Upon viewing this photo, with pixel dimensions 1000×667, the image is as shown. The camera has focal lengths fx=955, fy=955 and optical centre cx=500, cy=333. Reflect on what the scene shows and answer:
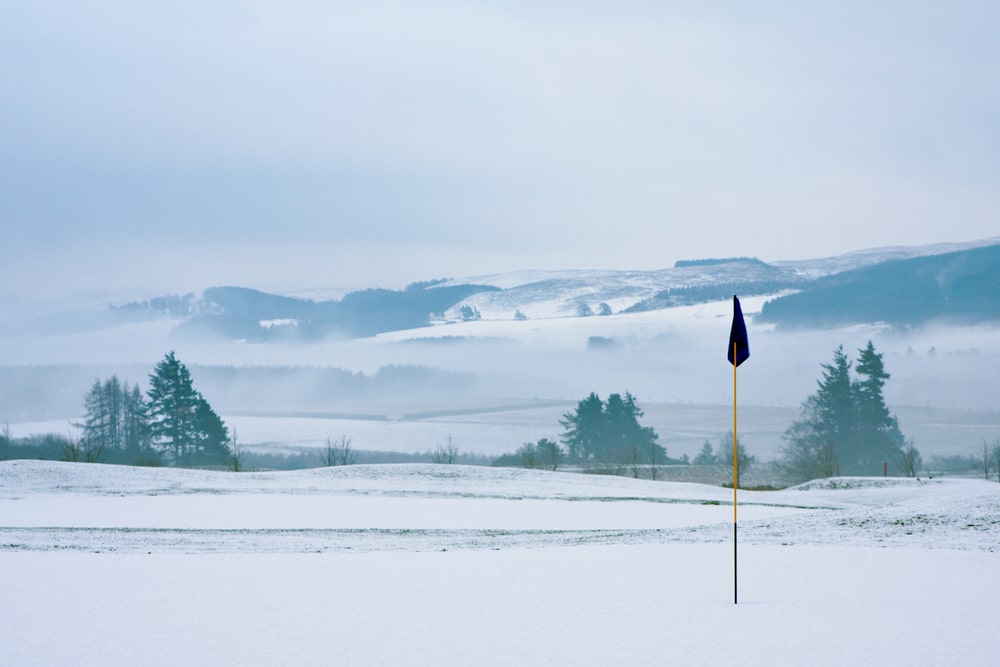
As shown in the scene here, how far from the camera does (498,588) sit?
14883 mm

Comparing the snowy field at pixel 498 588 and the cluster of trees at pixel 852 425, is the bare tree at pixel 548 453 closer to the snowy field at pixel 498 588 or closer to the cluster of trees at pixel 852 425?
the cluster of trees at pixel 852 425

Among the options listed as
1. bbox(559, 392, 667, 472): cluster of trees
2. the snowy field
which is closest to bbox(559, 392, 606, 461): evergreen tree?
bbox(559, 392, 667, 472): cluster of trees

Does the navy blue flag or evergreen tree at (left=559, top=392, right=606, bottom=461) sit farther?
evergreen tree at (left=559, top=392, right=606, bottom=461)

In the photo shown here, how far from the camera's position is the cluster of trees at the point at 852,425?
80.0m

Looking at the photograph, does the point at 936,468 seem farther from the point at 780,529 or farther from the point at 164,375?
the point at 780,529

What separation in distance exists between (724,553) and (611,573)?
305 centimetres

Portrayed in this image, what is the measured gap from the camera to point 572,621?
1250 cm

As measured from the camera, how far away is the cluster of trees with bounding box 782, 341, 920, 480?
80000 millimetres

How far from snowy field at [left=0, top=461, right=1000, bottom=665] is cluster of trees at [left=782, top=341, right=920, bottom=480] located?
55.0 metres

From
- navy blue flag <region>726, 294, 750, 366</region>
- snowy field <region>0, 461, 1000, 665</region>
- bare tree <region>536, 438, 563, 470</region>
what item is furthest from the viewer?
bare tree <region>536, 438, 563, 470</region>

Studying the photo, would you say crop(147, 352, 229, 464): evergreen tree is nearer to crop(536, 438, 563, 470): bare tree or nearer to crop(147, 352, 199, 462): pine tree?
crop(147, 352, 199, 462): pine tree

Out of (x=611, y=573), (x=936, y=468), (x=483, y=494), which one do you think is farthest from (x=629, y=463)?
(x=611, y=573)

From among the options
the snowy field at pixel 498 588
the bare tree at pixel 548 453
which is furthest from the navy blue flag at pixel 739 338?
the bare tree at pixel 548 453

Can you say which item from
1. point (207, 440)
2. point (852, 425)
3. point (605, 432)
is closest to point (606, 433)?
point (605, 432)
